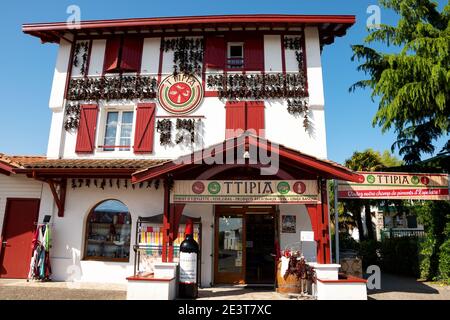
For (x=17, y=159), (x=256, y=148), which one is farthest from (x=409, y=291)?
(x=17, y=159)

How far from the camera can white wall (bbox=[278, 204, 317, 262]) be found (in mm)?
9219

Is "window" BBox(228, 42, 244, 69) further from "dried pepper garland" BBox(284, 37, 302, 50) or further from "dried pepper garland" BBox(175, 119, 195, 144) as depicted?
"dried pepper garland" BBox(175, 119, 195, 144)

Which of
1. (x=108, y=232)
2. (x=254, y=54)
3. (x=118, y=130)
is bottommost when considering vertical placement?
(x=108, y=232)

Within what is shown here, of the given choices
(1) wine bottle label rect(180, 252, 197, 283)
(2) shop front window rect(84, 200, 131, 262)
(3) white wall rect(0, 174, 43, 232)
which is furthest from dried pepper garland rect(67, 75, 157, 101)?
(1) wine bottle label rect(180, 252, 197, 283)

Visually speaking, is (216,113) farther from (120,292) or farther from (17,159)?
(17,159)

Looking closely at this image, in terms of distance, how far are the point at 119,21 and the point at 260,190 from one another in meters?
7.86

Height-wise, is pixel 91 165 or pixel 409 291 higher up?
pixel 91 165

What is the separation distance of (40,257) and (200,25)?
29.4 ft

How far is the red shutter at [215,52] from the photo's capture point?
36.4 feet

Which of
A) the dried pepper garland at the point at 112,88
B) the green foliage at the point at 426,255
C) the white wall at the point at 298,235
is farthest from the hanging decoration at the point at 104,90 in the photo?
the green foliage at the point at 426,255

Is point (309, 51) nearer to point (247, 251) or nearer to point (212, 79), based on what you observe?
point (212, 79)

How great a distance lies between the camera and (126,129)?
1105 centimetres
